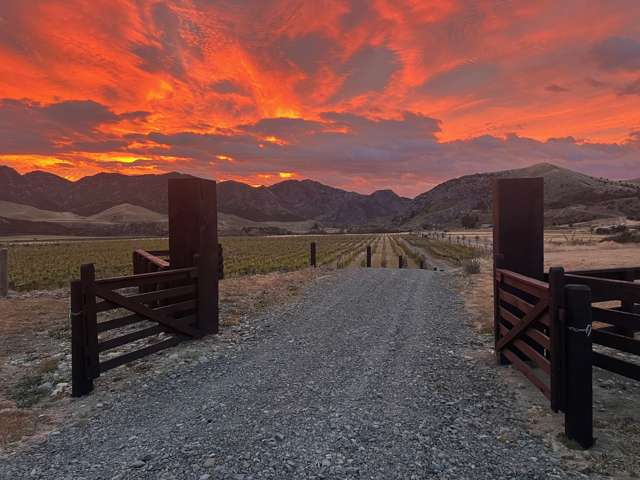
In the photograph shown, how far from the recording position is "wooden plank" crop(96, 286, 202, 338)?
20.9 feet

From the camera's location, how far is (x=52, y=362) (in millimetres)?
7348

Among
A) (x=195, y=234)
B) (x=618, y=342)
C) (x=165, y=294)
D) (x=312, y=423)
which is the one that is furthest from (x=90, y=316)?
(x=618, y=342)

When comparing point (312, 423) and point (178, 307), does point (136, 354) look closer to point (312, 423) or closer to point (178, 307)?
point (178, 307)

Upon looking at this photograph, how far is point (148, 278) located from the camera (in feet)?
24.2

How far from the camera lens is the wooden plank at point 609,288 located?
495cm

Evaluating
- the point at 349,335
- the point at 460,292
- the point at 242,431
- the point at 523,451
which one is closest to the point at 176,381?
the point at 242,431

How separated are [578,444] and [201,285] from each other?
7199 mm

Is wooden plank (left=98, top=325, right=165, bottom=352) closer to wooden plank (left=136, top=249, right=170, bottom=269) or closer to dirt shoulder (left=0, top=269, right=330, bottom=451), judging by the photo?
dirt shoulder (left=0, top=269, right=330, bottom=451)

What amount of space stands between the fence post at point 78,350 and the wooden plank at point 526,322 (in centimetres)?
651

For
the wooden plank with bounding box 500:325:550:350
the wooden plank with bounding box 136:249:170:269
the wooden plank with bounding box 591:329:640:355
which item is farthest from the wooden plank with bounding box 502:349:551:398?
the wooden plank with bounding box 136:249:170:269

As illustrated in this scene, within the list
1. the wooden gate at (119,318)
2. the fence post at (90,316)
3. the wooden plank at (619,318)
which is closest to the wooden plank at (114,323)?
the wooden gate at (119,318)

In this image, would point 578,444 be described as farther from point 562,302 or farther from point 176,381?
point 176,381

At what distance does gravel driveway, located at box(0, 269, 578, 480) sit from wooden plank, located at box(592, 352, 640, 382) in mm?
1304

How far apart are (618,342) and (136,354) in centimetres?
750
